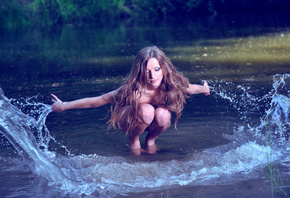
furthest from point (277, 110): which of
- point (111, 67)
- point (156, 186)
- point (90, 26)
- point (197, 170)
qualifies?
point (90, 26)

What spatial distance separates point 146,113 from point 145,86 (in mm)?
238

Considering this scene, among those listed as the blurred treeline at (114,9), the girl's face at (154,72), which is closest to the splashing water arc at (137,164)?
the girl's face at (154,72)

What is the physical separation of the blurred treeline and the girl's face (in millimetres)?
13171

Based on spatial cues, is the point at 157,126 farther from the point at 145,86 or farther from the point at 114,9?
the point at 114,9

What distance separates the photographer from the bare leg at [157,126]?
154 inches

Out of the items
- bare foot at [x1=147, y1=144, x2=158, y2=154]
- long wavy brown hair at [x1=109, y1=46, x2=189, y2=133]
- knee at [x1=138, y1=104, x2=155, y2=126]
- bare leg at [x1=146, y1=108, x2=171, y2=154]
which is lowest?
bare foot at [x1=147, y1=144, x2=158, y2=154]

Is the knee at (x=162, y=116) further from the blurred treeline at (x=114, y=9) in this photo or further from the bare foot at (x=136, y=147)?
the blurred treeline at (x=114, y=9)

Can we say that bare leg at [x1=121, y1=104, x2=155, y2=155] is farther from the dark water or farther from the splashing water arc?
the splashing water arc

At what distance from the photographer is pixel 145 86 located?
3908 mm

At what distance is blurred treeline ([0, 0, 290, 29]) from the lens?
1697 centimetres

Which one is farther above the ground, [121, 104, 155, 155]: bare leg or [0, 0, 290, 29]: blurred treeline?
[0, 0, 290, 29]: blurred treeline

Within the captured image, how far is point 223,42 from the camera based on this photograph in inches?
408

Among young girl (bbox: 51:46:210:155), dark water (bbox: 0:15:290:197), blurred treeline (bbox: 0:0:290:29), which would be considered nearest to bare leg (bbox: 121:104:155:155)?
young girl (bbox: 51:46:210:155)

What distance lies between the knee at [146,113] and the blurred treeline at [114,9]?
13166 mm
